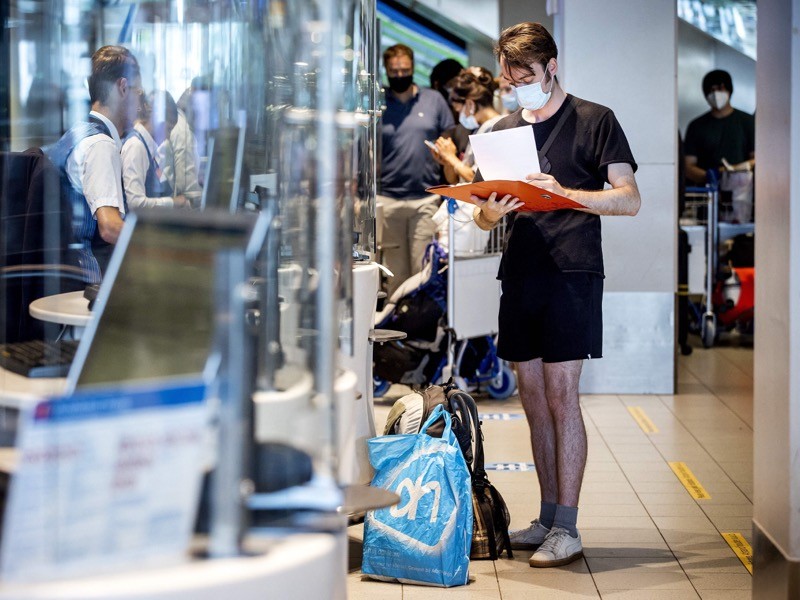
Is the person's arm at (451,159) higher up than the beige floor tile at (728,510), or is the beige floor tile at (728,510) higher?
the person's arm at (451,159)

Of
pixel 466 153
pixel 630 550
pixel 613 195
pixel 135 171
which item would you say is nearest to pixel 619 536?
pixel 630 550

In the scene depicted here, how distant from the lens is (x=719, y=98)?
10156mm

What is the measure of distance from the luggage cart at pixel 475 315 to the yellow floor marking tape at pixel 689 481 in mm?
1456

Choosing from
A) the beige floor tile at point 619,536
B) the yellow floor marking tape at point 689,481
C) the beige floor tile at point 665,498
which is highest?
the yellow floor marking tape at point 689,481

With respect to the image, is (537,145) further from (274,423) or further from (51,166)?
(274,423)

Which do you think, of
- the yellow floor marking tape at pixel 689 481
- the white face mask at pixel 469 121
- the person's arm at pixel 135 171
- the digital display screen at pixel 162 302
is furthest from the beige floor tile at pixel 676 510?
the white face mask at pixel 469 121

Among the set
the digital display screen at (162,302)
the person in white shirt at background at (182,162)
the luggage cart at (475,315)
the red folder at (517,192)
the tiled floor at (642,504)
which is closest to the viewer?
the digital display screen at (162,302)

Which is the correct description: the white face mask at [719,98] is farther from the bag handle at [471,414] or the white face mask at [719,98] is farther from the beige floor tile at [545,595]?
the beige floor tile at [545,595]

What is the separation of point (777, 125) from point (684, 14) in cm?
1280

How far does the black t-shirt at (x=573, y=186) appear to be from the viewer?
373cm

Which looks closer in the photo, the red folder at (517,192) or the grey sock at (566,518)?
the red folder at (517,192)

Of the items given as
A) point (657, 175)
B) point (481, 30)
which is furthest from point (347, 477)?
point (481, 30)

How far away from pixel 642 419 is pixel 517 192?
309 cm

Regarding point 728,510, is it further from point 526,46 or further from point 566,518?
point 526,46
